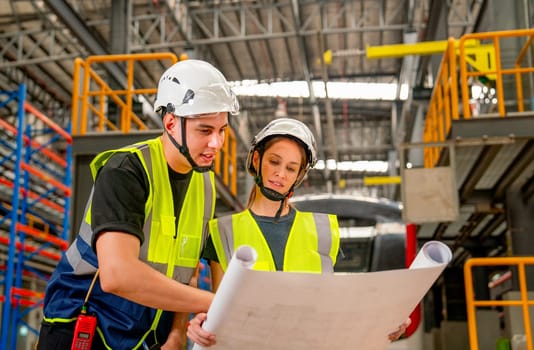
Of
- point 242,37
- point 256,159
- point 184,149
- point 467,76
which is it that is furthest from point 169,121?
point 242,37

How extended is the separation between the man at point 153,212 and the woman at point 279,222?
0.96 feet

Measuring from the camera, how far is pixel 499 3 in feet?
30.5

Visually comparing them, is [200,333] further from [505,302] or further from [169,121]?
[505,302]

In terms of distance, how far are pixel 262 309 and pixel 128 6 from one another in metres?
14.1

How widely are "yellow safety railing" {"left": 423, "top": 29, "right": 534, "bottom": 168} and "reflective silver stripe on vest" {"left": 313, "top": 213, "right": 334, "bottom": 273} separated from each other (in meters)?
5.08

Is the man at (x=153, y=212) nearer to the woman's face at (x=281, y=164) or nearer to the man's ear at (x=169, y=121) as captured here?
the man's ear at (x=169, y=121)

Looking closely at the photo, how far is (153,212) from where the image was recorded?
2037mm

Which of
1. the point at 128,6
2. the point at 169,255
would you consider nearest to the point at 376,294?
the point at 169,255

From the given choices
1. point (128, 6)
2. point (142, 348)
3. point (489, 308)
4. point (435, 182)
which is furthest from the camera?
point (128, 6)

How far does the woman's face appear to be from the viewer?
8.44 feet

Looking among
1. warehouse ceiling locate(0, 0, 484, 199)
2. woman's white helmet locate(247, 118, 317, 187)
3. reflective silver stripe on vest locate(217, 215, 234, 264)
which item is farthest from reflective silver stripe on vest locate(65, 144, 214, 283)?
warehouse ceiling locate(0, 0, 484, 199)

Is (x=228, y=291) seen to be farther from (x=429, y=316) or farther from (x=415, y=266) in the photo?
(x=429, y=316)

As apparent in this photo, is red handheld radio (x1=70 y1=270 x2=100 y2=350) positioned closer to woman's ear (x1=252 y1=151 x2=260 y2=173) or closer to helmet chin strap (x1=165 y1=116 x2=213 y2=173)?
helmet chin strap (x1=165 y1=116 x2=213 y2=173)

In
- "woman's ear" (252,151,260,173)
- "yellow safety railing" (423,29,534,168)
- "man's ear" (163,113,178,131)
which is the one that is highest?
"yellow safety railing" (423,29,534,168)
